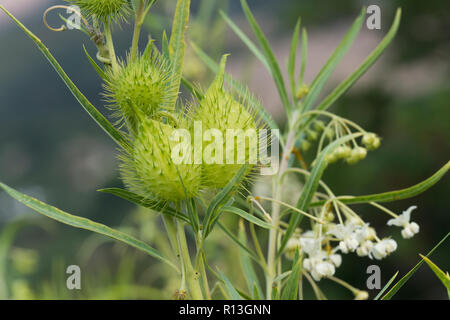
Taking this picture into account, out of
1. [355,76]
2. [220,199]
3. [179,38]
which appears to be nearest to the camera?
[220,199]

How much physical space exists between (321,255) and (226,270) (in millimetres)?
701

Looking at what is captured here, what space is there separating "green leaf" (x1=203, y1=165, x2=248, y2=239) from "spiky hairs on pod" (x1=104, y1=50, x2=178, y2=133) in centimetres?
11

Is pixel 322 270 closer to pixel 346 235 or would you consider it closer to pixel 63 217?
pixel 346 235

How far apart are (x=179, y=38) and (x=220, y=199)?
0.22 metres

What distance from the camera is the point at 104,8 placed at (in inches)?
20.0

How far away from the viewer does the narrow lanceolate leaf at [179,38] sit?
21.8 inches

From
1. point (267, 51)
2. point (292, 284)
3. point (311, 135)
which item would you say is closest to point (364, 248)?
point (292, 284)

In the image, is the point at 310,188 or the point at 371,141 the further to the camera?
the point at 371,141

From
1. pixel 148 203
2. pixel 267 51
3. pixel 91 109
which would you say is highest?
pixel 267 51

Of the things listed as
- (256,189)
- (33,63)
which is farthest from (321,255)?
(33,63)

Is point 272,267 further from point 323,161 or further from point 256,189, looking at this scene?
point 256,189

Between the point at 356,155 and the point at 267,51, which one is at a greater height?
the point at 267,51

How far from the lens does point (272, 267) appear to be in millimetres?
623

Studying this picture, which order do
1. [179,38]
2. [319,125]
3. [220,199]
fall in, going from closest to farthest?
[220,199], [179,38], [319,125]
